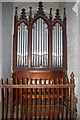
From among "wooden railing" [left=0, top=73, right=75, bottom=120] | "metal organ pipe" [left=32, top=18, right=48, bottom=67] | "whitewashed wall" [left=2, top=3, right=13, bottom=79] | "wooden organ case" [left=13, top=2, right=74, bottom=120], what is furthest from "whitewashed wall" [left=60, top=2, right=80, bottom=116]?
"whitewashed wall" [left=2, top=3, right=13, bottom=79]

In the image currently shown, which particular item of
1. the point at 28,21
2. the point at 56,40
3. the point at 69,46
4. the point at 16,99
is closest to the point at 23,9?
the point at 28,21

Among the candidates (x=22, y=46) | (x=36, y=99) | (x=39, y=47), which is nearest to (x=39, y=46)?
(x=39, y=47)

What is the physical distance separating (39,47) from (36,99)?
5.13 feet

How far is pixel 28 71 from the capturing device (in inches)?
180

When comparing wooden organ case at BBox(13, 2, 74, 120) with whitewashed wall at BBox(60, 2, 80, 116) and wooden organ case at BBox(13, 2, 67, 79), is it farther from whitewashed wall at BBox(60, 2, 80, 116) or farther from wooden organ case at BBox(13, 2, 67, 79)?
whitewashed wall at BBox(60, 2, 80, 116)

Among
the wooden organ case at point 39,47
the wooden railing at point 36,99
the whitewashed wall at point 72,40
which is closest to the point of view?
the wooden railing at point 36,99

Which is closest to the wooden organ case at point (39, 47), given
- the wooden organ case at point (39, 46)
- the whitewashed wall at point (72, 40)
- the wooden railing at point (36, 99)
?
the wooden organ case at point (39, 46)

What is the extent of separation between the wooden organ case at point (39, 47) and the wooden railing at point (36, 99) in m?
1.21

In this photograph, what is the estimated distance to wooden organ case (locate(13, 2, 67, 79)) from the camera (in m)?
4.55

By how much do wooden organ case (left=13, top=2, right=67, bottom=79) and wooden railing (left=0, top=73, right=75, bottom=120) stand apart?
121cm

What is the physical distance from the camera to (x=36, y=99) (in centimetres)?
330

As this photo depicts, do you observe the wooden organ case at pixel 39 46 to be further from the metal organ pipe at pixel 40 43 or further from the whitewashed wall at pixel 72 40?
the whitewashed wall at pixel 72 40

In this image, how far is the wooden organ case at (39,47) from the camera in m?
4.55

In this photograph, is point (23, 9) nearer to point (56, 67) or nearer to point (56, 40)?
point (56, 40)
